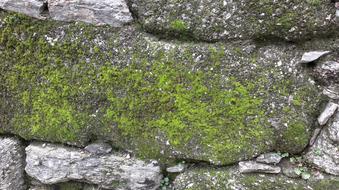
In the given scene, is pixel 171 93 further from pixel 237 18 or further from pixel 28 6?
pixel 28 6

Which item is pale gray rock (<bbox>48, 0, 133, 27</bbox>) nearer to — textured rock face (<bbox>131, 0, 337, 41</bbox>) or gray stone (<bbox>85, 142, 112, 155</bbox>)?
textured rock face (<bbox>131, 0, 337, 41</bbox>)

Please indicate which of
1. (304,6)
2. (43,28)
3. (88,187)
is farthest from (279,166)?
(43,28)

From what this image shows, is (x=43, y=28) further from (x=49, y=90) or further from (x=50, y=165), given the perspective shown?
(x=50, y=165)

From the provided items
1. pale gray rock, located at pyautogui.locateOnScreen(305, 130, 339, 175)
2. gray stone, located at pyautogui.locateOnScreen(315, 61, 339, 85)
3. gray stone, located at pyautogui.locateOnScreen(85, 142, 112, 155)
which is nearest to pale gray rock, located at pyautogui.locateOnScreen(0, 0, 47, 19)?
gray stone, located at pyautogui.locateOnScreen(85, 142, 112, 155)

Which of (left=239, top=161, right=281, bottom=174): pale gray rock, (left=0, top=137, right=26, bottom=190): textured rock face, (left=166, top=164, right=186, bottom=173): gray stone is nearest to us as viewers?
(left=239, top=161, right=281, bottom=174): pale gray rock

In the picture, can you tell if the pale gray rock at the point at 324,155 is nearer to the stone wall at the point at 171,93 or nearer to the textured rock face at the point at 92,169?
the stone wall at the point at 171,93
